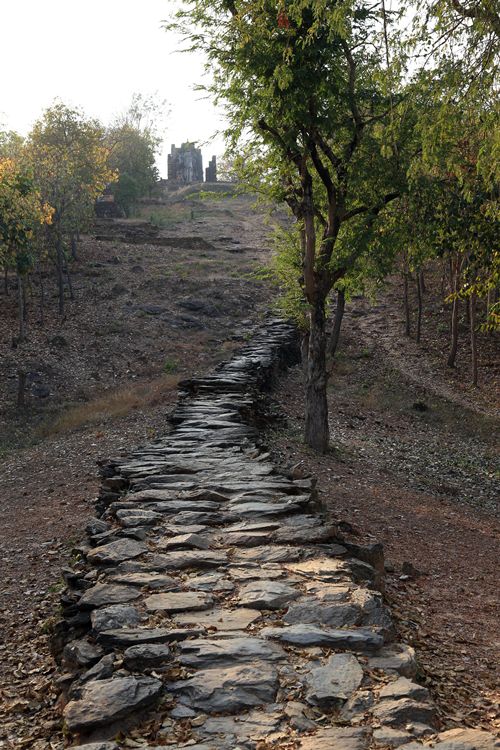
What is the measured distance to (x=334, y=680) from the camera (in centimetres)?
431

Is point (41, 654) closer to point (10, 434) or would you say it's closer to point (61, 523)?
point (61, 523)

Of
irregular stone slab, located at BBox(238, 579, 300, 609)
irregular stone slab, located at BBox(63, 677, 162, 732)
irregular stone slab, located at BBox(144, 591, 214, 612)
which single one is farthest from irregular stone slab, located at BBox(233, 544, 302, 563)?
irregular stone slab, located at BBox(63, 677, 162, 732)

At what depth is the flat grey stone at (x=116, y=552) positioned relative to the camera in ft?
21.3

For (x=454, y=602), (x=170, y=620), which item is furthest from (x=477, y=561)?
(x=170, y=620)

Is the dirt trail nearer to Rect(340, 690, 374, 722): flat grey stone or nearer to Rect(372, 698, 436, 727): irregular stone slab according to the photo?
Rect(372, 698, 436, 727): irregular stone slab

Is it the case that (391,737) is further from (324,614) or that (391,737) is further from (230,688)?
(324,614)

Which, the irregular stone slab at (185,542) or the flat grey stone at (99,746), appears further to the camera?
the irregular stone slab at (185,542)

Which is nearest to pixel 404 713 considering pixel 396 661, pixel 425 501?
pixel 396 661

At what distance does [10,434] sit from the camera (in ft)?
66.8

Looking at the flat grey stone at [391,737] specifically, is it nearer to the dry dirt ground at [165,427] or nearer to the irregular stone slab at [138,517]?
the dry dirt ground at [165,427]

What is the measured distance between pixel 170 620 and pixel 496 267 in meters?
7.72

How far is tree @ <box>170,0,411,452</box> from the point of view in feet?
38.9

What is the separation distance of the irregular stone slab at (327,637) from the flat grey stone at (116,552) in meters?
1.92

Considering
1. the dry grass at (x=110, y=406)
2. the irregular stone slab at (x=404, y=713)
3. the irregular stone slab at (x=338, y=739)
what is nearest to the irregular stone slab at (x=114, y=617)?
the irregular stone slab at (x=338, y=739)
